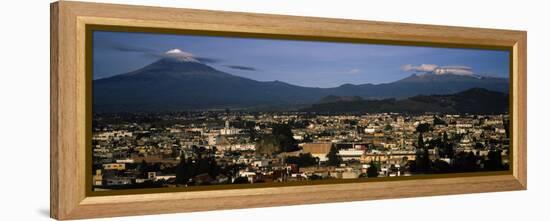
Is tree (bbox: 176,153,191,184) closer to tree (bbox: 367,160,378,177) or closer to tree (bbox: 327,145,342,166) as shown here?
tree (bbox: 327,145,342,166)

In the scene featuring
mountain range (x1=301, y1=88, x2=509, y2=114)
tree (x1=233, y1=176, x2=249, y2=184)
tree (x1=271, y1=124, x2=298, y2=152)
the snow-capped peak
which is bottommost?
tree (x1=233, y1=176, x2=249, y2=184)

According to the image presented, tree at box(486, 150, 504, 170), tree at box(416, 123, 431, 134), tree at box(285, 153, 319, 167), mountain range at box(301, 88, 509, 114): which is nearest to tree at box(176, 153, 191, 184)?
tree at box(285, 153, 319, 167)

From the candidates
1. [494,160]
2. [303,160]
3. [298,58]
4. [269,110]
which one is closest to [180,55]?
[269,110]

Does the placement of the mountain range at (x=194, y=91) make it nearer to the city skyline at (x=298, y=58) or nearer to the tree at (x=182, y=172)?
the city skyline at (x=298, y=58)

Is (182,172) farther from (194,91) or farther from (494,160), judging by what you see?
(494,160)

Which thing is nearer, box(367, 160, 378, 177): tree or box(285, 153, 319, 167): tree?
box(285, 153, 319, 167): tree

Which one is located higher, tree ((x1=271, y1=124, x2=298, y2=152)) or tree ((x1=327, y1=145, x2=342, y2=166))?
tree ((x1=271, y1=124, x2=298, y2=152))

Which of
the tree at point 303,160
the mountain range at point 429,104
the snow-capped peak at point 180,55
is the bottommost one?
the tree at point 303,160

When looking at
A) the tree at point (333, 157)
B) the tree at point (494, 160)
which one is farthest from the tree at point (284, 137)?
the tree at point (494, 160)

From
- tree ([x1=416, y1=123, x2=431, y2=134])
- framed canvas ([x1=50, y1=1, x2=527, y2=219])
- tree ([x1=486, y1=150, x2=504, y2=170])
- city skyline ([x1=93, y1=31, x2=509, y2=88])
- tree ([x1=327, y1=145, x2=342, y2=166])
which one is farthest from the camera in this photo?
tree ([x1=486, y1=150, x2=504, y2=170])
